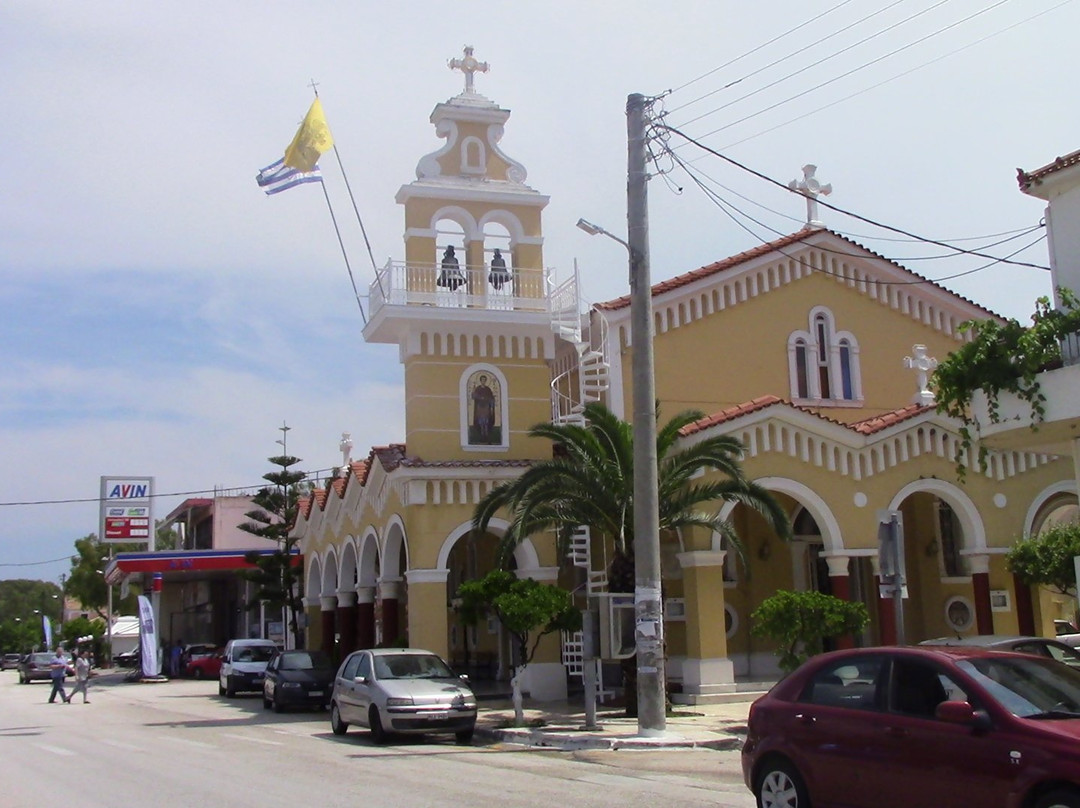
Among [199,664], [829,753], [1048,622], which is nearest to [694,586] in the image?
[1048,622]

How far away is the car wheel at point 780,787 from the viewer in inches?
380

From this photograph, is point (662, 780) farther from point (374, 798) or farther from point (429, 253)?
point (429, 253)

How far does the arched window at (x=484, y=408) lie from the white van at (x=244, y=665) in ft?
35.5

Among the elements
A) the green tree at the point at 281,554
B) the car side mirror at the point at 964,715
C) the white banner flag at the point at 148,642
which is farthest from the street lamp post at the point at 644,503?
the white banner flag at the point at 148,642

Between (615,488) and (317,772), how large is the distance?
815 cm

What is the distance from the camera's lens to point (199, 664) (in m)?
49.4

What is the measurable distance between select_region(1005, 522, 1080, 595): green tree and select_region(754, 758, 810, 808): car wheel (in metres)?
14.2

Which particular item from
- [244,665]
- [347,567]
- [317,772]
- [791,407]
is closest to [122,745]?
[317,772]

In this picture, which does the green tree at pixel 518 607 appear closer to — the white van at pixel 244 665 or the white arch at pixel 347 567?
the white arch at pixel 347 567

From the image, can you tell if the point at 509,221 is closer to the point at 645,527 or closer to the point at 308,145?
the point at 308,145

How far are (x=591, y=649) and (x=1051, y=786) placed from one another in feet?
39.3

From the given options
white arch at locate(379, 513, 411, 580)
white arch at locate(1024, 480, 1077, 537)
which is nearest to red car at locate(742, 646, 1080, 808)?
white arch at locate(1024, 480, 1077, 537)

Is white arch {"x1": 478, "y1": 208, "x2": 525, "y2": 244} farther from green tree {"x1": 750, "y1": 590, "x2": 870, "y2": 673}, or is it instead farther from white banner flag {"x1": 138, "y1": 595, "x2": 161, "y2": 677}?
white banner flag {"x1": 138, "y1": 595, "x2": 161, "y2": 677}

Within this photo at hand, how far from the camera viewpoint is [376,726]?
753 inches
